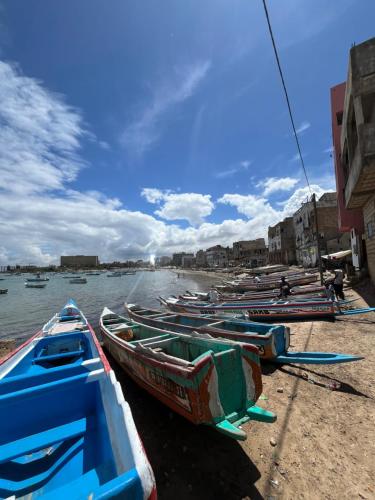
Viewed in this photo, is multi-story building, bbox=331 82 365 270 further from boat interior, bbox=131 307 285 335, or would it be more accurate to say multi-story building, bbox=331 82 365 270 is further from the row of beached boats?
the row of beached boats

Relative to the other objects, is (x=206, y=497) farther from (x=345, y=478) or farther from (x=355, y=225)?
(x=355, y=225)

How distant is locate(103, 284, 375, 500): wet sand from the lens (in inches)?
134

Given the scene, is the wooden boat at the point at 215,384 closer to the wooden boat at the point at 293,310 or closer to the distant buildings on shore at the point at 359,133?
the wooden boat at the point at 293,310

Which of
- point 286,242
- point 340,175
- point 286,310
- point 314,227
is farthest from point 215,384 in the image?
point 286,242

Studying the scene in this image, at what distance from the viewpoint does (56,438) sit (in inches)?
130

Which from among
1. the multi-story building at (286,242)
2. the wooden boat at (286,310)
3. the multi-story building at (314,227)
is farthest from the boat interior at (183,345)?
the multi-story building at (286,242)

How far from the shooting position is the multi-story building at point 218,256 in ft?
387

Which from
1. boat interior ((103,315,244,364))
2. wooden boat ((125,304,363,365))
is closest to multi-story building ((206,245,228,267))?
wooden boat ((125,304,363,365))

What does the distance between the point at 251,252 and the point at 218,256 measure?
3136cm

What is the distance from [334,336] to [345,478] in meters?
6.50

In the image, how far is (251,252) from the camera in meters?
91.2

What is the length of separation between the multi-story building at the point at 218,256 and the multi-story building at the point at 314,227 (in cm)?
6810

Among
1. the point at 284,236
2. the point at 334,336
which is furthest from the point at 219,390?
the point at 284,236

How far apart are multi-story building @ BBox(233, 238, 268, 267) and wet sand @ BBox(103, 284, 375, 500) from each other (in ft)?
254
